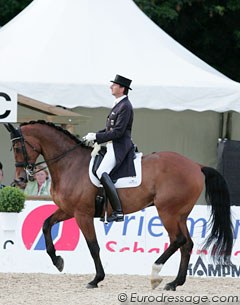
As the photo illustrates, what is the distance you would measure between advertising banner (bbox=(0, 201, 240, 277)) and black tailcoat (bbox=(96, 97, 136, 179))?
63.4 inches

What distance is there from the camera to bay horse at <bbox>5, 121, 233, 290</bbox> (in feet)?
35.4

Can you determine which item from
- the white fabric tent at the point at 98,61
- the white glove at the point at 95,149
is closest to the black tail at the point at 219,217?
the white glove at the point at 95,149

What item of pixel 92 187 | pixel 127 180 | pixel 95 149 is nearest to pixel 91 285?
pixel 92 187

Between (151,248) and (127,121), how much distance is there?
2.24 m

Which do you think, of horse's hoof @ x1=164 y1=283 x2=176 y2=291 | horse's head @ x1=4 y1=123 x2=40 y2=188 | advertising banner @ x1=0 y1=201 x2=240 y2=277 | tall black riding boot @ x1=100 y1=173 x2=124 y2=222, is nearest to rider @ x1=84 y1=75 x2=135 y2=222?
tall black riding boot @ x1=100 y1=173 x2=124 y2=222

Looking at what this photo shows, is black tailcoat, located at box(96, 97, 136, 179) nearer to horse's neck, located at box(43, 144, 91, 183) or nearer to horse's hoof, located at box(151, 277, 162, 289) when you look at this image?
horse's neck, located at box(43, 144, 91, 183)

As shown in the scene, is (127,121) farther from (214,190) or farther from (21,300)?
(21,300)

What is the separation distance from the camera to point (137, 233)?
1236 centimetres

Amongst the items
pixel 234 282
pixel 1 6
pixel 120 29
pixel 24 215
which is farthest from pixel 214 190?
pixel 1 6

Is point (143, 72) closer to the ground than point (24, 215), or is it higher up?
higher up

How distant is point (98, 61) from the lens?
1598 centimetres

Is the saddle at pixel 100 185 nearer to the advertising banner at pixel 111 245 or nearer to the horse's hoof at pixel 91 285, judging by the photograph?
the horse's hoof at pixel 91 285

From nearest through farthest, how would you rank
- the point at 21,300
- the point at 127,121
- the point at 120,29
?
the point at 21,300
the point at 127,121
the point at 120,29

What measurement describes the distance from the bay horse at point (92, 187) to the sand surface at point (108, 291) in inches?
11.7
